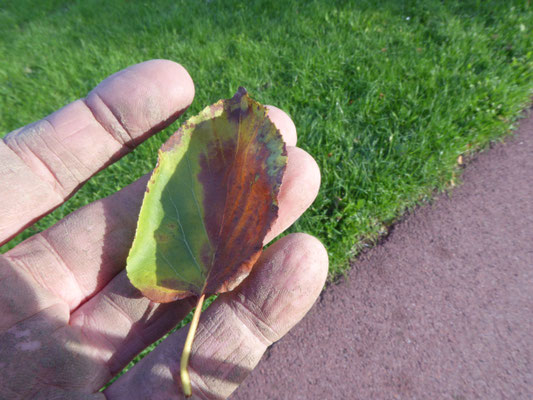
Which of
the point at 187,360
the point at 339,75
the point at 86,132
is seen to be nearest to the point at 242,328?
the point at 187,360

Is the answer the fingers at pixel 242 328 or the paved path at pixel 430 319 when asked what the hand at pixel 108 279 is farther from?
the paved path at pixel 430 319

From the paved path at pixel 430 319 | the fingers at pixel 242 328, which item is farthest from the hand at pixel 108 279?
the paved path at pixel 430 319

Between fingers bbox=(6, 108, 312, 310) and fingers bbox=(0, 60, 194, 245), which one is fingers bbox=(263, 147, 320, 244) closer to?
fingers bbox=(6, 108, 312, 310)

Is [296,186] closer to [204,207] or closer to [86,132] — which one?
[204,207]

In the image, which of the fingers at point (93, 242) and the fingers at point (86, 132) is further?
the fingers at point (86, 132)

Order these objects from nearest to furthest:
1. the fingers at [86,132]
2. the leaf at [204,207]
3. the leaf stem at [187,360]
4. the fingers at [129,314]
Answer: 1. the leaf stem at [187,360]
2. the leaf at [204,207]
3. the fingers at [129,314]
4. the fingers at [86,132]

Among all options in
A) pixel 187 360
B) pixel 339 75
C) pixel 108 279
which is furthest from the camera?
pixel 339 75
